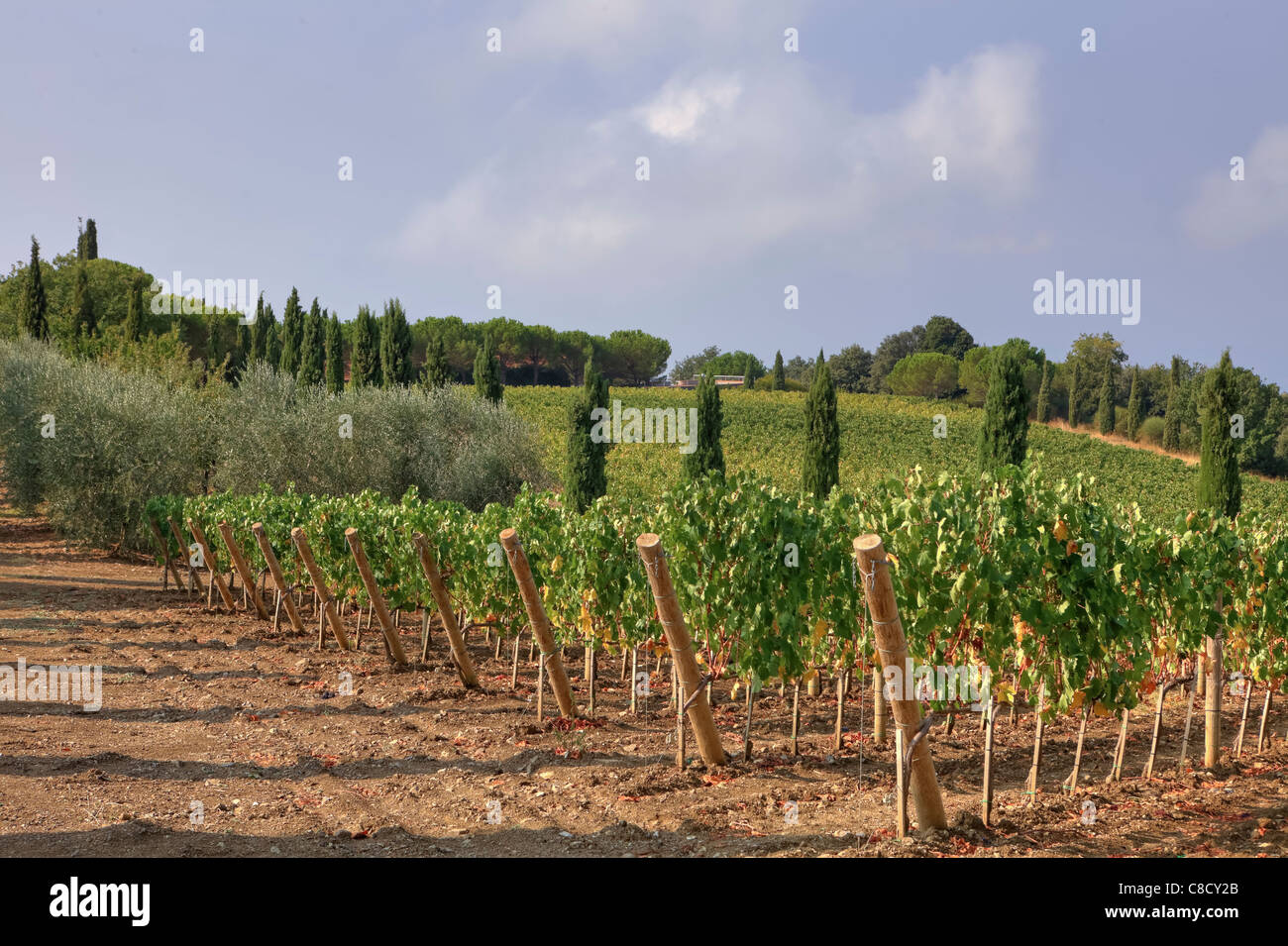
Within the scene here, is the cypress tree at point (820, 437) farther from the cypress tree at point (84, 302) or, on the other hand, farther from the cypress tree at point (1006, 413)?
the cypress tree at point (84, 302)

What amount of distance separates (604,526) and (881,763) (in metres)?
3.77

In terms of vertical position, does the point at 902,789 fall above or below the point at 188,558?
above

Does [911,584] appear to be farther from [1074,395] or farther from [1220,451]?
[1074,395]

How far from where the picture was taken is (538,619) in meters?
8.32

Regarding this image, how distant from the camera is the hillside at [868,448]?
4641 centimetres

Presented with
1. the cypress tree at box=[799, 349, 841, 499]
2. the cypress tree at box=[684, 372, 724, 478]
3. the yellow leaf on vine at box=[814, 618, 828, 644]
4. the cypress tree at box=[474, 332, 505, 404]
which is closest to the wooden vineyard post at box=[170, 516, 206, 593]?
the yellow leaf on vine at box=[814, 618, 828, 644]

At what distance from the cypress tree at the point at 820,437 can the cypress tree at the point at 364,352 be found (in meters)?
19.8

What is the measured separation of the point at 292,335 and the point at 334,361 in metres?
2.72

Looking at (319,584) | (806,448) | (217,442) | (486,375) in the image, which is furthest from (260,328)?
(319,584)

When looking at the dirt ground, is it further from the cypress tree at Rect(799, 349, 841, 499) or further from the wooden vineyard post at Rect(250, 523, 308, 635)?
the cypress tree at Rect(799, 349, 841, 499)

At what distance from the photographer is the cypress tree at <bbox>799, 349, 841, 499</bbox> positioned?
118 ft
